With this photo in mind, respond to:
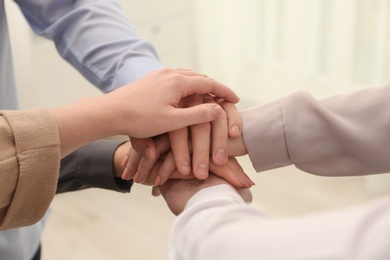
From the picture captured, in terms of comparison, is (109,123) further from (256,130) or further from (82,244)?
(82,244)

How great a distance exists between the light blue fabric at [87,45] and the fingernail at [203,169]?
24 centimetres

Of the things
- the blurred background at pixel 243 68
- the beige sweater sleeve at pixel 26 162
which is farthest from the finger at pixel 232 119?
the blurred background at pixel 243 68

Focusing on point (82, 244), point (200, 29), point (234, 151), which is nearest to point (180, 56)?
point (200, 29)

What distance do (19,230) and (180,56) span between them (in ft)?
6.61

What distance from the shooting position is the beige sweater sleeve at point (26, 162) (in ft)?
2.46

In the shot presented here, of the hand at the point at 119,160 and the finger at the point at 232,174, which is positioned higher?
the finger at the point at 232,174

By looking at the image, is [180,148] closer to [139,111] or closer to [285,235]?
[139,111]

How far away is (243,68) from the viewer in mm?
2916

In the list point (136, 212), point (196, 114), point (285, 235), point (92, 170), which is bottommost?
point (136, 212)

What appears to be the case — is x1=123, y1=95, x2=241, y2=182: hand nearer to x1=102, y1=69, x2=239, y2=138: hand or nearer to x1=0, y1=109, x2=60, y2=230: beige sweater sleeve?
x1=102, y1=69, x2=239, y2=138: hand

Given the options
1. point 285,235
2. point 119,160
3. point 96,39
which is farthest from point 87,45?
point 285,235

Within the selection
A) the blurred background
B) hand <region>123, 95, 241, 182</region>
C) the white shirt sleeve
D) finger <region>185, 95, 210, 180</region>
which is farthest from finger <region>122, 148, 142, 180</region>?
the blurred background

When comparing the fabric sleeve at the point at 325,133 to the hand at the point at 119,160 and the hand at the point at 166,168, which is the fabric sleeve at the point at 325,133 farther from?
the hand at the point at 119,160

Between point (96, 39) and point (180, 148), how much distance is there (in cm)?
31
